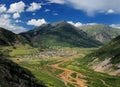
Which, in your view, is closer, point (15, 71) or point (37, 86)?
point (15, 71)

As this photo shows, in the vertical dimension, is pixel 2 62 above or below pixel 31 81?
above

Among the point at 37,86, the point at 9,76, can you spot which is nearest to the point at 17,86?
the point at 9,76

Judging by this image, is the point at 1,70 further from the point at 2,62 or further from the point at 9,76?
the point at 2,62

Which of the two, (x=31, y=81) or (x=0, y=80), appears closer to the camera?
(x=0, y=80)

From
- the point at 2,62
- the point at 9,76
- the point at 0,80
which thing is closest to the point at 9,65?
the point at 2,62

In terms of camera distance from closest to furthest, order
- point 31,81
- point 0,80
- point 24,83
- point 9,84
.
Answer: point 0,80 < point 9,84 < point 24,83 < point 31,81

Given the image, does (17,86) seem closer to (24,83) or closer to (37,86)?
(24,83)

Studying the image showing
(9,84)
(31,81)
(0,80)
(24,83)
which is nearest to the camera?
(0,80)

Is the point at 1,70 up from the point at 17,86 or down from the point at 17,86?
up

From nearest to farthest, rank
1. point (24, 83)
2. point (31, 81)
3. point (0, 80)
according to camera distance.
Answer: point (0, 80), point (24, 83), point (31, 81)
